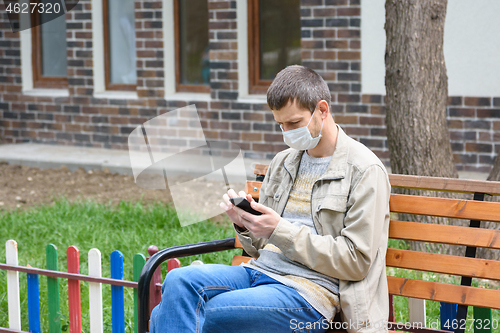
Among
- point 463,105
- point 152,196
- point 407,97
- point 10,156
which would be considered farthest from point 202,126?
point 407,97

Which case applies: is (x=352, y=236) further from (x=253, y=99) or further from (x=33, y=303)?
(x=253, y=99)

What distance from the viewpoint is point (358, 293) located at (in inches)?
94.3

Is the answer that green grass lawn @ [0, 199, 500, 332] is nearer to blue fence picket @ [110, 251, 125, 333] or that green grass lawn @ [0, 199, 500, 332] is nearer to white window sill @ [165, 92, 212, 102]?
blue fence picket @ [110, 251, 125, 333]

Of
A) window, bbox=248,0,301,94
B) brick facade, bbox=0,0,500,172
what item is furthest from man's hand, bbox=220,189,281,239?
window, bbox=248,0,301,94

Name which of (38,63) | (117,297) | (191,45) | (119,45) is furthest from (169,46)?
(117,297)

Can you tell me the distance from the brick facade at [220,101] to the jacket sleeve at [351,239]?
15.7ft

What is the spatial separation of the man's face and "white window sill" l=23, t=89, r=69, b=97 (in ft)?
25.0

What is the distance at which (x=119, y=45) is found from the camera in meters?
9.39

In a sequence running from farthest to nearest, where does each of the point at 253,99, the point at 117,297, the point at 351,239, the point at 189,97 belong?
the point at 189,97 → the point at 253,99 → the point at 117,297 → the point at 351,239

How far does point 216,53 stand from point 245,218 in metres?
6.08

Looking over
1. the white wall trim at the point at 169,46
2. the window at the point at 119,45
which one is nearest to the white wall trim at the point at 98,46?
the window at the point at 119,45

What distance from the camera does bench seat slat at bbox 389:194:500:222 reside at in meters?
2.49

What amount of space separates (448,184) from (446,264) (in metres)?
0.31

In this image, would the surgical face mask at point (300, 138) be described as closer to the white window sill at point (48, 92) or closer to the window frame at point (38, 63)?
the white window sill at point (48, 92)
